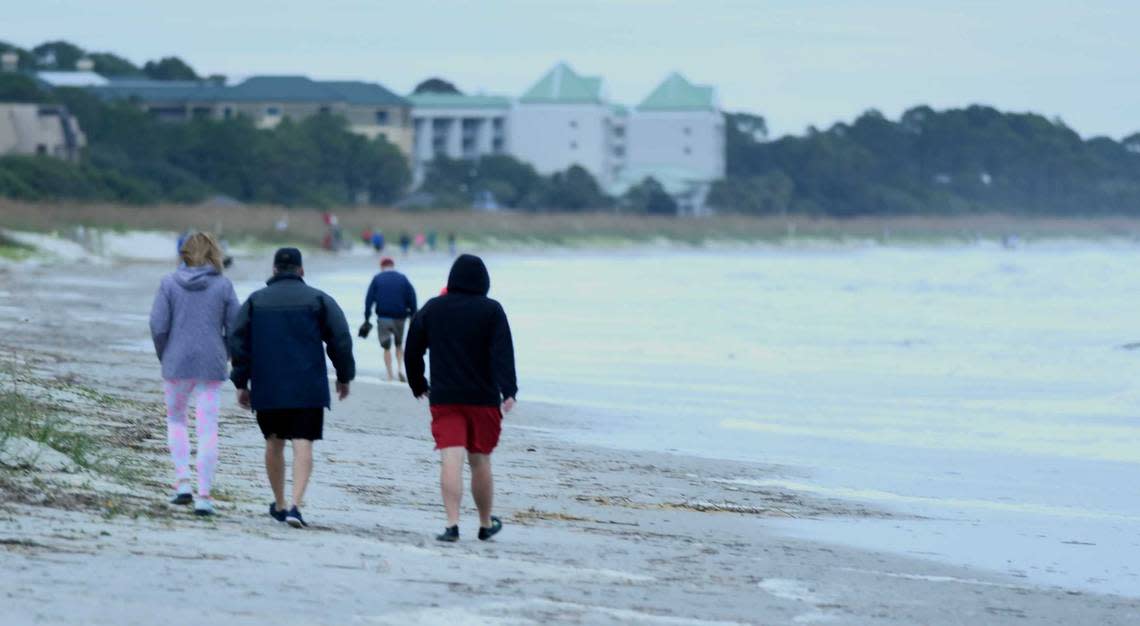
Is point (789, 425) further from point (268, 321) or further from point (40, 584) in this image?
point (40, 584)

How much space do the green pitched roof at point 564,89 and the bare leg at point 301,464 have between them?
144 meters

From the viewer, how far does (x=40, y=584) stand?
6625 mm

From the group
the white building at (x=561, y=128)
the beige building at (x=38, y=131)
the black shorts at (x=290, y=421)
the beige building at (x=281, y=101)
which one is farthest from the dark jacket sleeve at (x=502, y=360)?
the white building at (x=561, y=128)

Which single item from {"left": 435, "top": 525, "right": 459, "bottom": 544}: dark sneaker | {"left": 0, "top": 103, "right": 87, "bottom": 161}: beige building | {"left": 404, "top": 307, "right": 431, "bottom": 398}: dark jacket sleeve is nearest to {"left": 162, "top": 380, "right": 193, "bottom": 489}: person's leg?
{"left": 404, "top": 307, "right": 431, "bottom": 398}: dark jacket sleeve

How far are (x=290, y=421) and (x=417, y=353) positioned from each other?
2.33 feet

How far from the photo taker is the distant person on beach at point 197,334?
348 inches

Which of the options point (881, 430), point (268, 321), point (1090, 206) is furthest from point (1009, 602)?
point (1090, 206)

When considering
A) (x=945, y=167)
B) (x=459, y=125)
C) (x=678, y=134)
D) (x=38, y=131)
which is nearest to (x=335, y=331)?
(x=38, y=131)

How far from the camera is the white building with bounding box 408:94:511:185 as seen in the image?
145750mm

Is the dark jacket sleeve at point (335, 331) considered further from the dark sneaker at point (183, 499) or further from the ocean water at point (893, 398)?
the ocean water at point (893, 398)

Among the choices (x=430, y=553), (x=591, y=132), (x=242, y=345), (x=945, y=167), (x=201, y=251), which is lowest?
(x=430, y=553)

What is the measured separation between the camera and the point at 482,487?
872 cm

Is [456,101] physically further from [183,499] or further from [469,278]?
[469,278]

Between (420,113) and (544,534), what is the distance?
138 m
